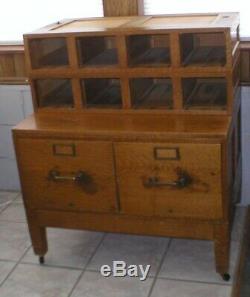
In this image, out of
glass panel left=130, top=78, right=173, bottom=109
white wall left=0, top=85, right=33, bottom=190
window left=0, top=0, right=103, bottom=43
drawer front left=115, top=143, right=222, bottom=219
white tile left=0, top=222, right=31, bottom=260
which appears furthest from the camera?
white wall left=0, top=85, right=33, bottom=190

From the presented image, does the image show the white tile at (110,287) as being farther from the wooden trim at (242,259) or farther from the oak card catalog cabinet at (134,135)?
the wooden trim at (242,259)

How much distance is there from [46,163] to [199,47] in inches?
33.0

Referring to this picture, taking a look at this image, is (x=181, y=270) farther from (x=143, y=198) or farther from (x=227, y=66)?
(x=227, y=66)

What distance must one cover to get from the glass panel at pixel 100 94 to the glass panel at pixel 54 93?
0.27 feet

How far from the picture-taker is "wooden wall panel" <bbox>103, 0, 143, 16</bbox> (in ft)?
7.96

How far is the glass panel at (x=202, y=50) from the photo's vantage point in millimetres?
2027

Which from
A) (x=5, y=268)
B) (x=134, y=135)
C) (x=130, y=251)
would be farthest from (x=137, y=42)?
(x=5, y=268)

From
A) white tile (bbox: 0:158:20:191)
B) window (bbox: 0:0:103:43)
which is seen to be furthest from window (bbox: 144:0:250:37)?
white tile (bbox: 0:158:20:191)

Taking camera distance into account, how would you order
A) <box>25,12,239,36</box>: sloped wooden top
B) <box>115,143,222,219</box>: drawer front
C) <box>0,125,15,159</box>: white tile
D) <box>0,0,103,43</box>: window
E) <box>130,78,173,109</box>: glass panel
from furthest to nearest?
<box>0,125,15,159</box>: white tile → <box>0,0,103,43</box>: window → <box>130,78,173,109</box>: glass panel → <box>25,12,239,36</box>: sloped wooden top → <box>115,143,222,219</box>: drawer front

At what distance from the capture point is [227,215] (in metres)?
1.95

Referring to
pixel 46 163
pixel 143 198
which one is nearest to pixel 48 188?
pixel 46 163

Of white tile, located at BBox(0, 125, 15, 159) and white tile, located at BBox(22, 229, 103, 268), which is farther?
white tile, located at BBox(0, 125, 15, 159)

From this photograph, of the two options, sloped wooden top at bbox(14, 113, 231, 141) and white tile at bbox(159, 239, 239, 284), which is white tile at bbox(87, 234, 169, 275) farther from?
sloped wooden top at bbox(14, 113, 231, 141)

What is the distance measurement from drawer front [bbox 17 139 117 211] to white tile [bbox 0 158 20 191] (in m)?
0.84
